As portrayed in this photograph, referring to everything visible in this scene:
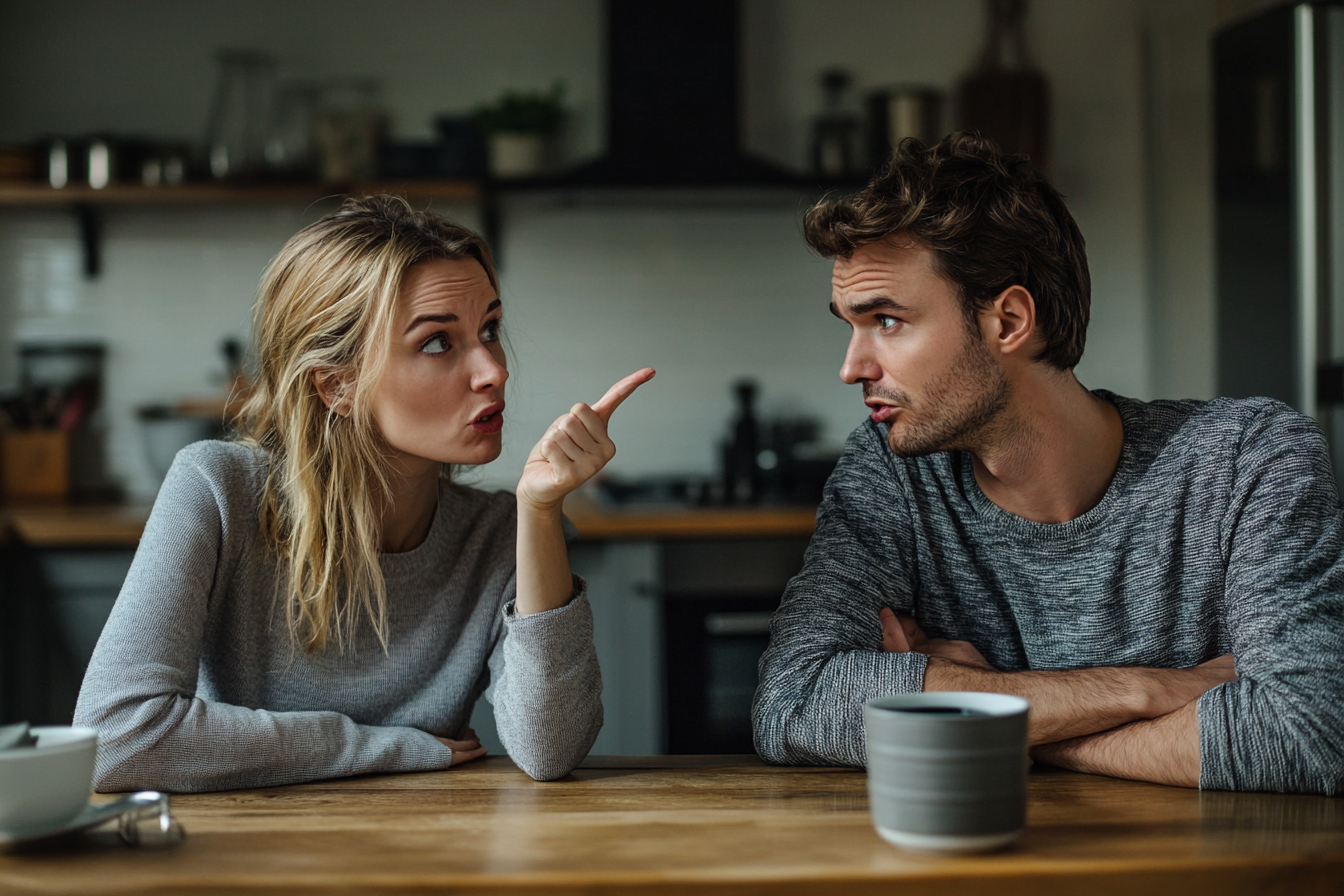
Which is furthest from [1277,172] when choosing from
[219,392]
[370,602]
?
[219,392]

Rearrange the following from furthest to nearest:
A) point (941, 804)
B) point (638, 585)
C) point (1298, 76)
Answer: point (638, 585) → point (1298, 76) → point (941, 804)

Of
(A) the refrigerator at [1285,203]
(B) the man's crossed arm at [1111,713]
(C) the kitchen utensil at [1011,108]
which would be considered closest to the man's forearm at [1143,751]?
(B) the man's crossed arm at [1111,713]

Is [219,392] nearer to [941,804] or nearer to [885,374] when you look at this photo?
[885,374]

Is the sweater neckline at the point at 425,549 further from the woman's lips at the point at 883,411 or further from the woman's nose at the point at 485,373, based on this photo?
the woman's lips at the point at 883,411

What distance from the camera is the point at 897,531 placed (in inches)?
60.4

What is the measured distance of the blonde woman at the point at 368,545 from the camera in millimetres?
1257

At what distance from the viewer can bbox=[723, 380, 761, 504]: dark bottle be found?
3.38 m

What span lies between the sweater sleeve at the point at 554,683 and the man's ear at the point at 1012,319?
601 mm

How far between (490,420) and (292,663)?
37 centimetres

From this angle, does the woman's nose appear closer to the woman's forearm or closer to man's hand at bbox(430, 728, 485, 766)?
the woman's forearm

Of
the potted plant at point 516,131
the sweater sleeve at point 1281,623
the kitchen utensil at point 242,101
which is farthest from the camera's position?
the kitchen utensil at point 242,101

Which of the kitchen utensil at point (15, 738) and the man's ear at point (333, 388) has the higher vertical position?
the man's ear at point (333, 388)

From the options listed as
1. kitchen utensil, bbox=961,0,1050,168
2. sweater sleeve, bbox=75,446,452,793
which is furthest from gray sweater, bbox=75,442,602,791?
kitchen utensil, bbox=961,0,1050,168

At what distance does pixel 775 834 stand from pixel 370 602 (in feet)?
2.22
